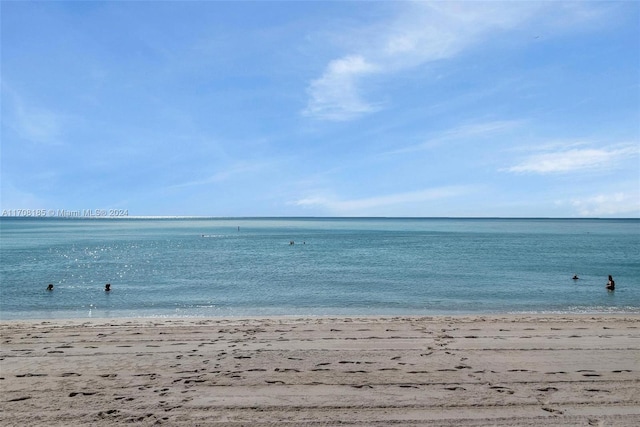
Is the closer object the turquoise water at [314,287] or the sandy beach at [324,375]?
the sandy beach at [324,375]

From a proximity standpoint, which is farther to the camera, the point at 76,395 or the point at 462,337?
the point at 462,337

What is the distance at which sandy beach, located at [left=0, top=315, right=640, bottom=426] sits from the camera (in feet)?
27.7

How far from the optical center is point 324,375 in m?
10.7

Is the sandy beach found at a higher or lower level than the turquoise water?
higher

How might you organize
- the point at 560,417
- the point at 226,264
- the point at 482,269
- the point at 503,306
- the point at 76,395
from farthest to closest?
1. the point at 226,264
2. the point at 482,269
3. the point at 503,306
4. the point at 76,395
5. the point at 560,417

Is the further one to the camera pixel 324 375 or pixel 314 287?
pixel 314 287

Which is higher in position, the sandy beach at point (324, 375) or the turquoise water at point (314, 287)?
the sandy beach at point (324, 375)

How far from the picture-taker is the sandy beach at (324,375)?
844 cm

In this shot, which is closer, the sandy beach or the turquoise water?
the sandy beach

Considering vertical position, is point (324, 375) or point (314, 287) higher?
point (324, 375)

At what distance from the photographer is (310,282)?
111ft

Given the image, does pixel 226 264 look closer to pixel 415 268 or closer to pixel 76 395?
pixel 415 268

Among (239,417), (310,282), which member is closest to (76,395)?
(239,417)

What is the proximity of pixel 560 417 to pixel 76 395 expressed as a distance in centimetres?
966
